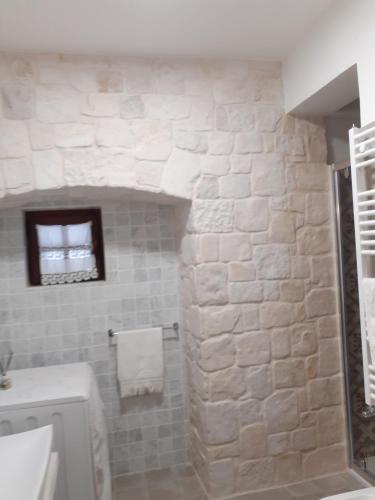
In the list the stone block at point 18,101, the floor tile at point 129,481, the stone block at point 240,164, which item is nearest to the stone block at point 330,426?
the floor tile at point 129,481

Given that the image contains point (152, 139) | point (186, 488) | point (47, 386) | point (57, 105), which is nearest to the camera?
point (47, 386)

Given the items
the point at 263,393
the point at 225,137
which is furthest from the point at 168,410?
the point at 225,137

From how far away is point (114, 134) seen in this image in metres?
2.32

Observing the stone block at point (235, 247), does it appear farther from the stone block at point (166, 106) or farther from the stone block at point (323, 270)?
the stone block at point (166, 106)

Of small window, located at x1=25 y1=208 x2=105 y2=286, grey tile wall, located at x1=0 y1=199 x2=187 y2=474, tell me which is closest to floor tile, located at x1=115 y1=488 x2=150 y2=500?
grey tile wall, located at x1=0 y1=199 x2=187 y2=474

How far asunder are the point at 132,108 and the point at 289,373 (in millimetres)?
1798

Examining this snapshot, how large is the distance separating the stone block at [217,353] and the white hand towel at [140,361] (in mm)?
407

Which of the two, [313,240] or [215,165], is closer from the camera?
[215,165]

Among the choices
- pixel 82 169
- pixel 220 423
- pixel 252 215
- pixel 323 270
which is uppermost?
pixel 82 169

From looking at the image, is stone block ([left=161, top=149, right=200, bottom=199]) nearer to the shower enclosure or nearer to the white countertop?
the shower enclosure

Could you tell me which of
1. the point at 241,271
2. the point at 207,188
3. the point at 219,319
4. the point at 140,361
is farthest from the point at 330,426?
the point at 207,188

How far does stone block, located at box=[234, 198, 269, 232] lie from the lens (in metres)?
2.47

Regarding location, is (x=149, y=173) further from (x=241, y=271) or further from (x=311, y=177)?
(x=311, y=177)

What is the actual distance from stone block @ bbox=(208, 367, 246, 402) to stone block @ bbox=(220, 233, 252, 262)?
65 cm
